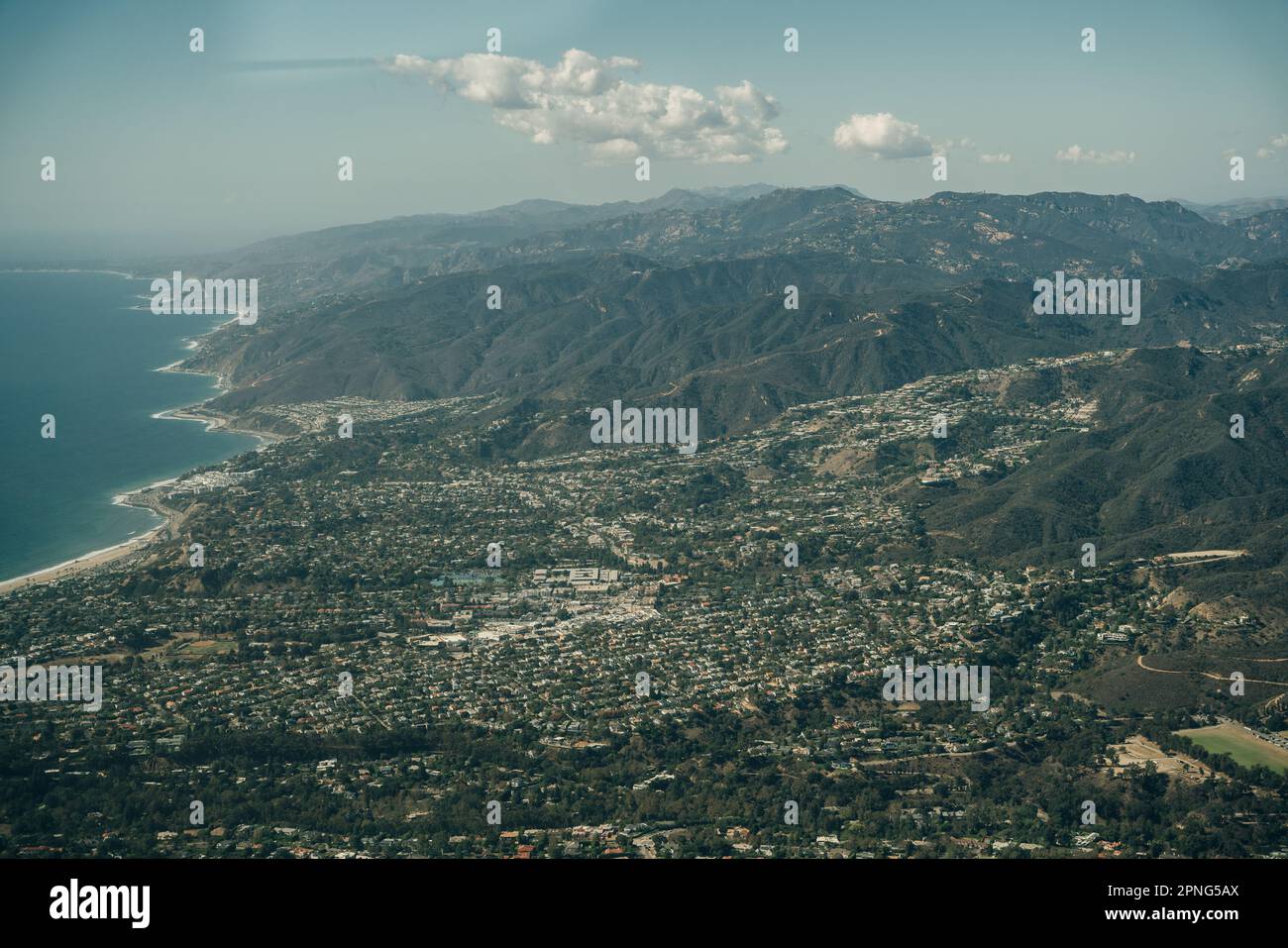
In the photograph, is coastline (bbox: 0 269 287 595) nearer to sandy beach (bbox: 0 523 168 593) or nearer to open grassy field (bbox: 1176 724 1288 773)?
sandy beach (bbox: 0 523 168 593)

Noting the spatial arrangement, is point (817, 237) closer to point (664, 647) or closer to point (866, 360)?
point (866, 360)

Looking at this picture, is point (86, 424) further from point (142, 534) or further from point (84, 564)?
point (84, 564)

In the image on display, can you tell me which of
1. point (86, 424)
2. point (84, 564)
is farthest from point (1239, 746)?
point (86, 424)

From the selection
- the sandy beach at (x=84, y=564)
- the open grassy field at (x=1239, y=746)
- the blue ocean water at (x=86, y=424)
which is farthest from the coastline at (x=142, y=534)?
the open grassy field at (x=1239, y=746)

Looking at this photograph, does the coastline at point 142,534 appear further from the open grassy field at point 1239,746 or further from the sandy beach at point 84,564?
the open grassy field at point 1239,746
